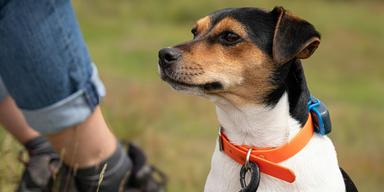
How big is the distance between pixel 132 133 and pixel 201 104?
18.0ft

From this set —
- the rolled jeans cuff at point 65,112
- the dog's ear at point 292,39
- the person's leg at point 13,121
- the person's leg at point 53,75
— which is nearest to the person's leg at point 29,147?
the person's leg at point 13,121

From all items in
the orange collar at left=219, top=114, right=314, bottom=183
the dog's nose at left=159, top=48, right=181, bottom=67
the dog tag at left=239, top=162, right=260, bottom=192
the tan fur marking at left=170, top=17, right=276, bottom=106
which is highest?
the dog's nose at left=159, top=48, right=181, bottom=67

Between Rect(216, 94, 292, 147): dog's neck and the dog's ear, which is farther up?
the dog's ear

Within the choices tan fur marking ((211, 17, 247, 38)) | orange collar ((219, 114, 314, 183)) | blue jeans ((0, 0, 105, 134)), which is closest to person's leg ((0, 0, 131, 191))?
blue jeans ((0, 0, 105, 134))

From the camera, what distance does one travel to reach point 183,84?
3338mm

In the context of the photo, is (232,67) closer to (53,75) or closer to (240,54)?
(240,54)

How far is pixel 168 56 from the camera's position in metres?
3.33

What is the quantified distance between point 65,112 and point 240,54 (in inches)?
42.2

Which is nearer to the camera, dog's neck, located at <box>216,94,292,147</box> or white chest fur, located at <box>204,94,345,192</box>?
white chest fur, located at <box>204,94,345,192</box>

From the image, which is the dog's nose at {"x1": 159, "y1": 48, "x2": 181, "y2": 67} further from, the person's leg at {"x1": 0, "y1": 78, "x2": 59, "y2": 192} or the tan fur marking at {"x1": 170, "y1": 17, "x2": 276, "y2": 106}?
the person's leg at {"x1": 0, "y1": 78, "x2": 59, "y2": 192}

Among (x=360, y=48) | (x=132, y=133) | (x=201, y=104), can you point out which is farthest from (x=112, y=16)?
(x=132, y=133)

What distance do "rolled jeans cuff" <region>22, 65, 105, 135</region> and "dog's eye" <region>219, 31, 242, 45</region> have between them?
2.95ft

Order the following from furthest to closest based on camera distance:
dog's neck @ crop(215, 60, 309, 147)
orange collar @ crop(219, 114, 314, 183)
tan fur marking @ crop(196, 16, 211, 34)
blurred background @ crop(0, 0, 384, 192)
A: 1. blurred background @ crop(0, 0, 384, 192)
2. tan fur marking @ crop(196, 16, 211, 34)
3. dog's neck @ crop(215, 60, 309, 147)
4. orange collar @ crop(219, 114, 314, 183)

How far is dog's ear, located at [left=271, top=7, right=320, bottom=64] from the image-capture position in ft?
10.7
